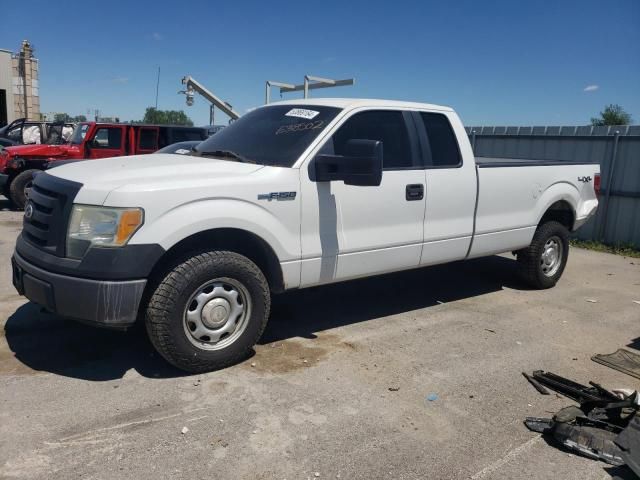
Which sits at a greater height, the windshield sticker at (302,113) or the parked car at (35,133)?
the windshield sticker at (302,113)

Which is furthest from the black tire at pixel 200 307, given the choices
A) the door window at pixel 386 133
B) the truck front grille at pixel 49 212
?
the door window at pixel 386 133

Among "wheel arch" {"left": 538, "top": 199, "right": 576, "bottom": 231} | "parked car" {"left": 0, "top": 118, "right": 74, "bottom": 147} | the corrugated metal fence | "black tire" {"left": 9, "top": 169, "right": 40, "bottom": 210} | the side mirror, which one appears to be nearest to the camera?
the side mirror

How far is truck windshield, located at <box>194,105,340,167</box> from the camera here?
4.46m

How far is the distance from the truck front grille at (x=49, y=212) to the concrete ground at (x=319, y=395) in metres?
0.94

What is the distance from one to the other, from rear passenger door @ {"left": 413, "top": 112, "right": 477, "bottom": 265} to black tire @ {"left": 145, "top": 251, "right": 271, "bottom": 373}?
1.83 meters

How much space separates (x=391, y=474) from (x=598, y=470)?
1156mm

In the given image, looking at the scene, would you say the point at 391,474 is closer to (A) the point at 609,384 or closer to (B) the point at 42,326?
(A) the point at 609,384

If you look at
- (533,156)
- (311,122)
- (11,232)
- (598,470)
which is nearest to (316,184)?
(311,122)

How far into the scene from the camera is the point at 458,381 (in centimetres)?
414

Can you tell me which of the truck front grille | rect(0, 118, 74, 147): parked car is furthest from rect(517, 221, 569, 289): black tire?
rect(0, 118, 74, 147): parked car

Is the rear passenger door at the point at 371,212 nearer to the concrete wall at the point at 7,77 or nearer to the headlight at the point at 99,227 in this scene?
the headlight at the point at 99,227

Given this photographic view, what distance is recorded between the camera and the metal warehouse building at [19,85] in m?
30.6

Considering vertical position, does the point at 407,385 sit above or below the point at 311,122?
below

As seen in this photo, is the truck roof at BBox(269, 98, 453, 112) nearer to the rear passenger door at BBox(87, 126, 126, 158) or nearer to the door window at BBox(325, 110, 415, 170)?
the door window at BBox(325, 110, 415, 170)
